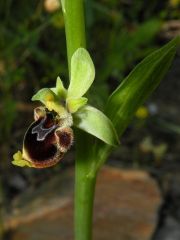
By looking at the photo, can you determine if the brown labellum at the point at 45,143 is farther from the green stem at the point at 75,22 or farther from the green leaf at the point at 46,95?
the green stem at the point at 75,22

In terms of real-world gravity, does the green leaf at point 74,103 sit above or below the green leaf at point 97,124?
above

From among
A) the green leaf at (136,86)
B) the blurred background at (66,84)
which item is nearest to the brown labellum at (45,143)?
the green leaf at (136,86)

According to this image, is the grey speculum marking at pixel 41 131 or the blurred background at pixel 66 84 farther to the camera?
the blurred background at pixel 66 84

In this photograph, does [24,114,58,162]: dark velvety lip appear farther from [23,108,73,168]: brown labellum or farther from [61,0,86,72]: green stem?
[61,0,86,72]: green stem

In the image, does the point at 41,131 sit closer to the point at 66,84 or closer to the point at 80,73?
the point at 80,73

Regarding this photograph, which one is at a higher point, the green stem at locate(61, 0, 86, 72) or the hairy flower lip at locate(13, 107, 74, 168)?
the green stem at locate(61, 0, 86, 72)

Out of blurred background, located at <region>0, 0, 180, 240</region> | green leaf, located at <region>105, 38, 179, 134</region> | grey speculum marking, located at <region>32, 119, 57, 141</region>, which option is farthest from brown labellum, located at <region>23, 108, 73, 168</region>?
blurred background, located at <region>0, 0, 180, 240</region>
